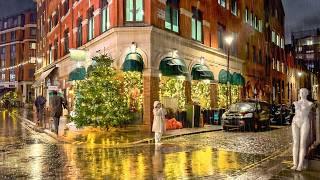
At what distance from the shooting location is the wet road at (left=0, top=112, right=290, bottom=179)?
877cm

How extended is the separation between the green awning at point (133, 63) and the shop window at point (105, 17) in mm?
3383

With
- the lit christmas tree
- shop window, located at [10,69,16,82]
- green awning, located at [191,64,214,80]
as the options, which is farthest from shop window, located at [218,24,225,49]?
shop window, located at [10,69,16,82]

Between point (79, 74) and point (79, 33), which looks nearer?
point (79, 74)

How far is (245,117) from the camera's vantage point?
19797 millimetres

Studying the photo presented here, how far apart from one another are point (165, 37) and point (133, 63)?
3.44 m

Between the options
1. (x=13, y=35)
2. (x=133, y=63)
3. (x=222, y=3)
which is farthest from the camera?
(x=13, y=35)

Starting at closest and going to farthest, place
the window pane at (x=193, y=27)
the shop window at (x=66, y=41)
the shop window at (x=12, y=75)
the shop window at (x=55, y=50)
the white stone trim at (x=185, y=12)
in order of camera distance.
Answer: the white stone trim at (x=185, y=12) < the window pane at (x=193, y=27) < the shop window at (x=66, y=41) < the shop window at (x=55, y=50) < the shop window at (x=12, y=75)

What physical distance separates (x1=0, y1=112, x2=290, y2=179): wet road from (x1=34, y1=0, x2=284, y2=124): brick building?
7.29m

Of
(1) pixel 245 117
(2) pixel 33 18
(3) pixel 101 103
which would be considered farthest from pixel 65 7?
(2) pixel 33 18

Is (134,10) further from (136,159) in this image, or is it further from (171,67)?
(136,159)

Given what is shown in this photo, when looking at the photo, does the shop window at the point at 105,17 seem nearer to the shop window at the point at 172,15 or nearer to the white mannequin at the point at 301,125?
the shop window at the point at 172,15

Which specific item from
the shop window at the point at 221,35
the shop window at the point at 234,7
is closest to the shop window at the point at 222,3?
the shop window at the point at 221,35

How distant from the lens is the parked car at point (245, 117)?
1977cm

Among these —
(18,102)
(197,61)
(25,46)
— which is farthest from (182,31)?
(25,46)
